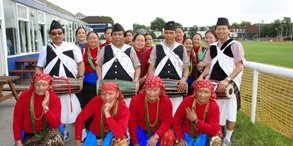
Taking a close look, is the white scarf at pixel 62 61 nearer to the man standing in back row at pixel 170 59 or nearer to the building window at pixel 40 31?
the man standing in back row at pixel 170 59

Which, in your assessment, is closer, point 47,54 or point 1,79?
point 47,54

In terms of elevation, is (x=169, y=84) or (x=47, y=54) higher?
(x=47, y=54)

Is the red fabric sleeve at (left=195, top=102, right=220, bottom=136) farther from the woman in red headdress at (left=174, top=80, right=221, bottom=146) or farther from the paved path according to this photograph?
the paved path

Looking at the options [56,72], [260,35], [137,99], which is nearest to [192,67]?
[137,99]

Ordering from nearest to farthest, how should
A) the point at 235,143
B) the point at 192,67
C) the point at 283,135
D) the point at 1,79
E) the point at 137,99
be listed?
the point at 137,99 < the point at 235,143 < the point at 283,135 < the point at 192,67 < the point at 1,79

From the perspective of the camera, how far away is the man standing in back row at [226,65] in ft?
13.6

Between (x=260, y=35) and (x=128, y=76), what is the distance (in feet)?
416

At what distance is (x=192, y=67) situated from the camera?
215 inches

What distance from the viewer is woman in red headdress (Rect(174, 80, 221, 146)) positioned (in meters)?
3.66

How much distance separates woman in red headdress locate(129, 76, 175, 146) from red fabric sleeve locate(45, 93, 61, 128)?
0.91 meters

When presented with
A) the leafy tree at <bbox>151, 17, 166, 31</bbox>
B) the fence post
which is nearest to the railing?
the fence post

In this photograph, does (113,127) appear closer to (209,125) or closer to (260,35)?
(209,125)

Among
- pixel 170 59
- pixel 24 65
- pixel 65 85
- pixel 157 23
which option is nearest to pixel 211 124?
pixel 170 59

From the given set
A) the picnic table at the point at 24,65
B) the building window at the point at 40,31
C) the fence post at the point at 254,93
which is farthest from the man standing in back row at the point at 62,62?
the building window at the point at 40,31
